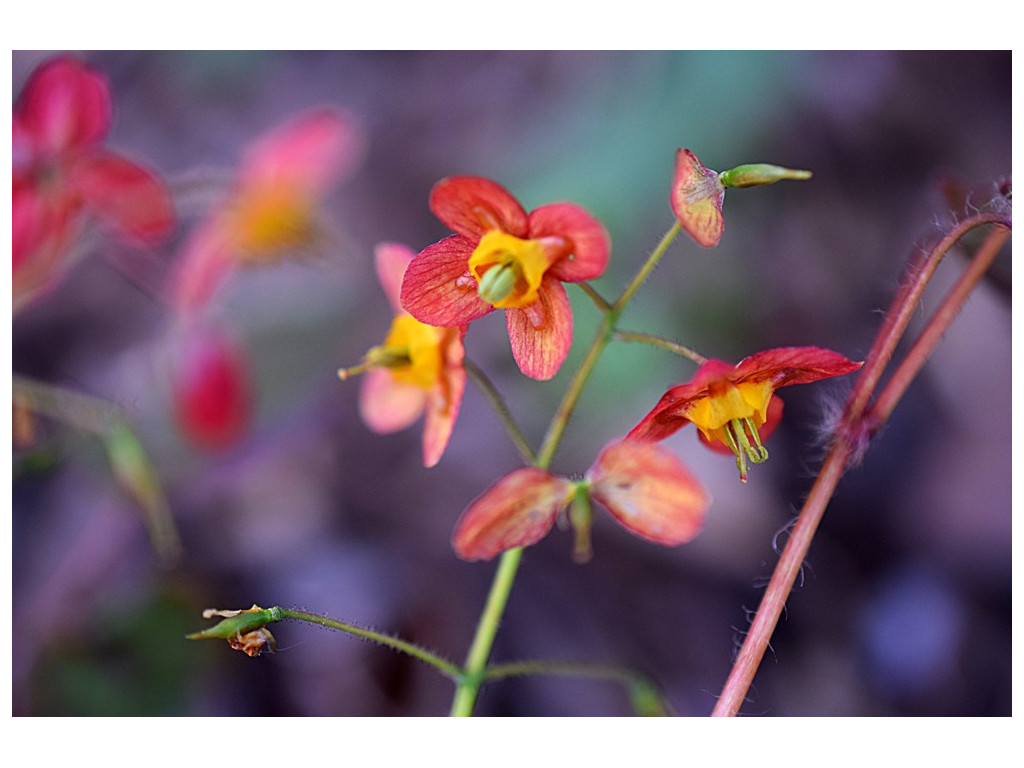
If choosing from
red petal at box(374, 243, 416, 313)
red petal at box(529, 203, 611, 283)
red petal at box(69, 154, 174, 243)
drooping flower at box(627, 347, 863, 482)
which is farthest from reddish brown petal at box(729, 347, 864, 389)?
red petal at box(69, 154, 174, 243)

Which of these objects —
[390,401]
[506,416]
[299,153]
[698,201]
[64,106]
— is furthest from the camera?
[299,153]

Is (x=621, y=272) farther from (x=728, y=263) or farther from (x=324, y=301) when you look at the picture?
(x=324, y=301)

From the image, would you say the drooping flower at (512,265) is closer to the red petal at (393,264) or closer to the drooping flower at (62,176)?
the red petal at (393,264)

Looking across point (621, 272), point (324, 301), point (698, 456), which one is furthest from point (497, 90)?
point (698, 456)

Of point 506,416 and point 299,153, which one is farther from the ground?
point 299,153

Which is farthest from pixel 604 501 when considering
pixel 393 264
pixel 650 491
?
pixel 393 264

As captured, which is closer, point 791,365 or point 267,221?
point 791,365

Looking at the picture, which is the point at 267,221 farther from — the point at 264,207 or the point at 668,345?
the point at 668,345
